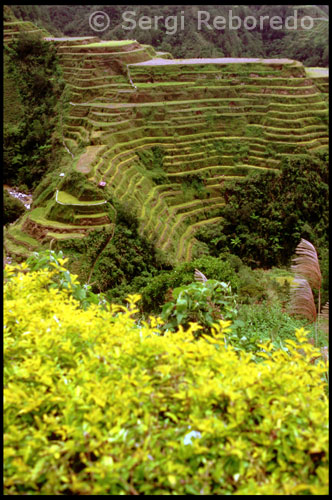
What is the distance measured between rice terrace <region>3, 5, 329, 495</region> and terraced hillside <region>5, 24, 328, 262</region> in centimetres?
8

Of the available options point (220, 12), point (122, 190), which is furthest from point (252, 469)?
point (220, 12)

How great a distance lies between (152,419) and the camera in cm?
149

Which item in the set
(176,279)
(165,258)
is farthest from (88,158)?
(176,279)

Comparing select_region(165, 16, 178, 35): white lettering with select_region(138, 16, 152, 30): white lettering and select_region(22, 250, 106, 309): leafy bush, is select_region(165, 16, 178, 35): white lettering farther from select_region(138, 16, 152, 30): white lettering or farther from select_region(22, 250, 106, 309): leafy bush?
select_region(22, 250, 106, 309): leafy bush

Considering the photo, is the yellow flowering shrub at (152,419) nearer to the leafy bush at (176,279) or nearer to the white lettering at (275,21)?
the leafy bush at (176,279)

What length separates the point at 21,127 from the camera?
2023cm

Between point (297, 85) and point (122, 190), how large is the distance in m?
9.69

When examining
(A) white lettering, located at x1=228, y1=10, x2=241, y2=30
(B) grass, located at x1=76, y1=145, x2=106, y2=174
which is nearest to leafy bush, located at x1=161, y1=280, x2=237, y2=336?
(B) grass, located at x1=76, y1=145, x2=106, y2=174

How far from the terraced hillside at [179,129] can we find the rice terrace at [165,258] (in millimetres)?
84

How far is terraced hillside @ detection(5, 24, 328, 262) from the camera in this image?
14.4 meters

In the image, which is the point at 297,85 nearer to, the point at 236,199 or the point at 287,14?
the point at 236,199

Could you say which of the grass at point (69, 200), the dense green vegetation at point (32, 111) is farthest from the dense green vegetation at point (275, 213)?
the dense green vegetation at point (32, 111)

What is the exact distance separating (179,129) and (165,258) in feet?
23.5

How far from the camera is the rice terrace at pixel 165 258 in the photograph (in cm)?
143
